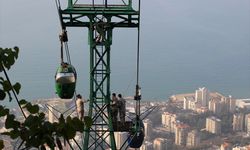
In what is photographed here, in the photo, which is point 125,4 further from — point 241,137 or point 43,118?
point 241,137

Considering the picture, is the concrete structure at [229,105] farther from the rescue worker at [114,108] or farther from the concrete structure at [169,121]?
the rescue worker at [114,108]

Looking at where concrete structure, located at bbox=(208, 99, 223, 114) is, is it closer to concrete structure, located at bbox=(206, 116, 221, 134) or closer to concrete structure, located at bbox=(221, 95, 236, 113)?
concrete structure, located at bbox=(221, 95, 236, 113)

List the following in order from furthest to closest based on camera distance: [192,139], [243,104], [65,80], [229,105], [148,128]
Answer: [243,104] → [229,105] → [148,128] → [192,139] → [65,80]

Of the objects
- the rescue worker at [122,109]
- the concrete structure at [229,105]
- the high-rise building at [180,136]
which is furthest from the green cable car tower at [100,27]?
the concrete structure at [229,105]

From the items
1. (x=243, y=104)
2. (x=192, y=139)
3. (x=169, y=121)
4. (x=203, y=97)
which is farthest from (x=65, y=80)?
(x=243, y=104)

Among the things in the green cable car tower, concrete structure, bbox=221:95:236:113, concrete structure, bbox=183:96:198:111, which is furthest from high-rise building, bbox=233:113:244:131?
the green cable car tower

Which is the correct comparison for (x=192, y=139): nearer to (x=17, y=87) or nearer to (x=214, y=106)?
(x=214, y=106)
